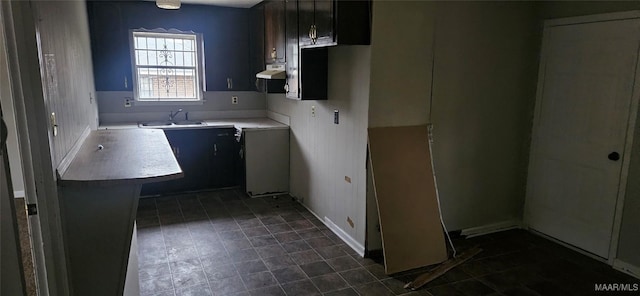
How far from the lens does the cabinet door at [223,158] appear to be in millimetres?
5062

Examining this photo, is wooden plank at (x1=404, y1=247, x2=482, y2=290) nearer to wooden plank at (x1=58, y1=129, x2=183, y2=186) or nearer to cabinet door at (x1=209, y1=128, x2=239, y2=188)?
wooden plank at (x1=58, y1=129, x2=183, y2=186)

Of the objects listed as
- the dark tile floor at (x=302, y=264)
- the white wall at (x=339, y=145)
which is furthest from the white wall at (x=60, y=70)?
the white wall at (x=339, y=145)

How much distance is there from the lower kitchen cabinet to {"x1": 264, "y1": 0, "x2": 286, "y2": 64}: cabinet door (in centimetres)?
108

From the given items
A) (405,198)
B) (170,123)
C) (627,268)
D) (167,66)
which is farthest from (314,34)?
(627,268)

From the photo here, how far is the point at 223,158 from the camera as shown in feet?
16.8

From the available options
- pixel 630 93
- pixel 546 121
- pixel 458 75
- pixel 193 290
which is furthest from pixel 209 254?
pixel 630 93

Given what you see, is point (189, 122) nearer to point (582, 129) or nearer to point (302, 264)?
point (302, 264)

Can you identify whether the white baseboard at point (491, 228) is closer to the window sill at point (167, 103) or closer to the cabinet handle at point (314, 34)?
the cabinet handle at point (314, 34)

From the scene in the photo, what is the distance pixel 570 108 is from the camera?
136 inches

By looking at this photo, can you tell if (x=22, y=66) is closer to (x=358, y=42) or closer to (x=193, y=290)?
(x=193, y=290)

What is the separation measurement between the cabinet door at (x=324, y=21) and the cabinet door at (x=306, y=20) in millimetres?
105

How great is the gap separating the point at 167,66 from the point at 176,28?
515mm

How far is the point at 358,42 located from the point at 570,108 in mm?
1933

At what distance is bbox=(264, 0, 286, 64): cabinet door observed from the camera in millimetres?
4371
